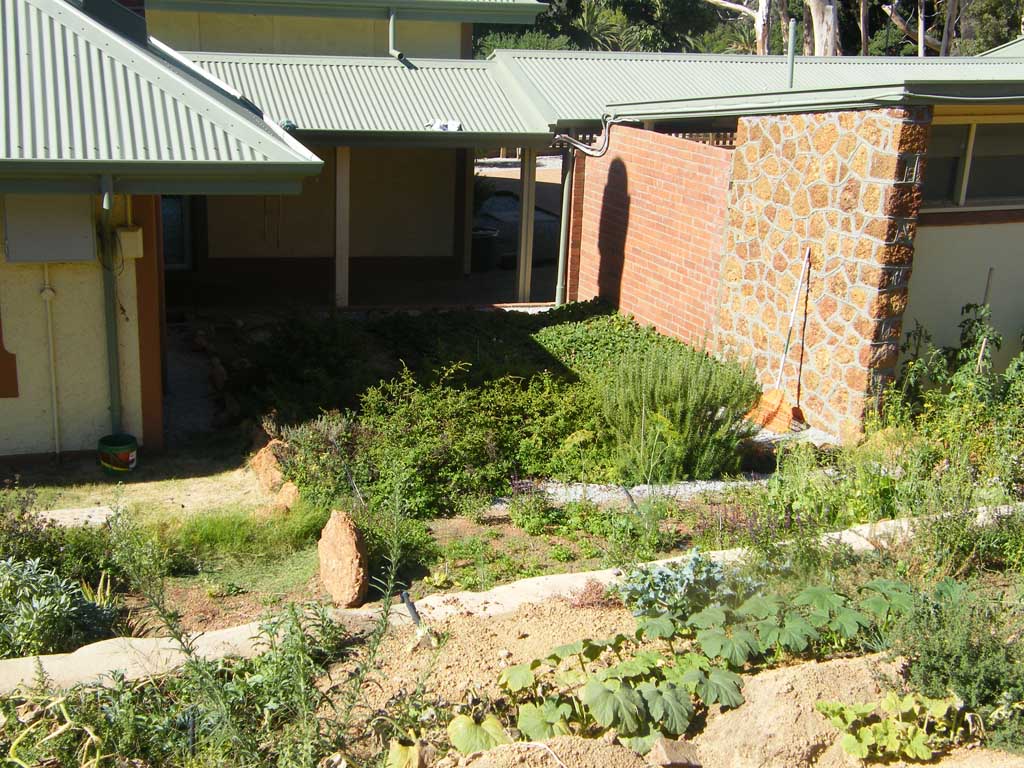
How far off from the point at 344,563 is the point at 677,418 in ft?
11.2

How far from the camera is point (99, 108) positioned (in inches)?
354

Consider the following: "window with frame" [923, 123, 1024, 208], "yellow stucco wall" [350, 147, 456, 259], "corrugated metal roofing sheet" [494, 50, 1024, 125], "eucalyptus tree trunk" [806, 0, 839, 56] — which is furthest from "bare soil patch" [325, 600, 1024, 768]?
"eucalyptus tree trunk" [806, 0, 839, 56]

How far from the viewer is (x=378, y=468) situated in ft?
27.8

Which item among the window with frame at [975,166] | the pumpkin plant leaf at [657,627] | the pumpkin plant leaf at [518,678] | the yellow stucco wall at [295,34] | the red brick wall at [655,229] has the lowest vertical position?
the pumpkin plant leaf at [518,678]

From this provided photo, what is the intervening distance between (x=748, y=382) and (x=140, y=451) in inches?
210

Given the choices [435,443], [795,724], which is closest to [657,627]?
[795,724]

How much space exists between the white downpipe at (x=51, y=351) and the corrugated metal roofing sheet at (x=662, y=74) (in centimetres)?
720

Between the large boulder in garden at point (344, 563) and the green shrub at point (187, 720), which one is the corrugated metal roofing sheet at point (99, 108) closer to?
the large boulder in garden at point (344, 563)

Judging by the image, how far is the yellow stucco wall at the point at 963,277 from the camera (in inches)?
405

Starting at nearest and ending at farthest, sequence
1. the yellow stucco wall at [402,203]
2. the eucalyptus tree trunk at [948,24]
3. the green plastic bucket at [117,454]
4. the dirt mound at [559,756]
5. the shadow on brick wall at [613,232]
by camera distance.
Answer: the dirt mound at [559,756], the green plastic bucket at [117,454], the shadow on brick wall at [613,232], the yellow stucco wall at [402,203], the eucalyptus tree trunk at [948,24]

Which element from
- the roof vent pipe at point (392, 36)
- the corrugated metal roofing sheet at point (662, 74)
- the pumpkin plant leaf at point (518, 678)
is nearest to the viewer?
the pumpkin plant leaf at point (518, 678)

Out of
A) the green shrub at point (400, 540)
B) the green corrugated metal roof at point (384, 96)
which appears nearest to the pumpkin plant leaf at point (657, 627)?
the green shrub at point (400, 540)

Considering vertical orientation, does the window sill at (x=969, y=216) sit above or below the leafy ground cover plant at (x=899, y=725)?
above

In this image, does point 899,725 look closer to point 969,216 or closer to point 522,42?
point 969,216
